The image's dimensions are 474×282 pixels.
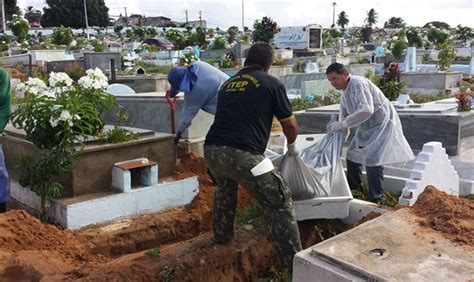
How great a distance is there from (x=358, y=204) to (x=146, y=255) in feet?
5.98

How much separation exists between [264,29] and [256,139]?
988 inches

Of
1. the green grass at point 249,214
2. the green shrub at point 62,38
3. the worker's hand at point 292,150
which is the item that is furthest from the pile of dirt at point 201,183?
the green shrub at point 62,38

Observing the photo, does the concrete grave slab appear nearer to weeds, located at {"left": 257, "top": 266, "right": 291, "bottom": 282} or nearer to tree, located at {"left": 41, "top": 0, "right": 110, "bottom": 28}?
weeds, located at {"left": 257, "top": 266, "right": 291, "bottom": 282}

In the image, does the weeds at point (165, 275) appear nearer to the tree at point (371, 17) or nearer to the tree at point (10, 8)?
the tree at point (10, 8)

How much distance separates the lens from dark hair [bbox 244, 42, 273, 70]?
3.43 meters

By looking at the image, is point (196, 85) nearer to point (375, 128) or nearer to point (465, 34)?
point (375, 128)

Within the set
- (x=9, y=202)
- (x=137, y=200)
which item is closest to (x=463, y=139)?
(x=137, y=200)

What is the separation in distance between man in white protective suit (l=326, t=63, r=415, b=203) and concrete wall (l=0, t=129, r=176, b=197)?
5.91ft

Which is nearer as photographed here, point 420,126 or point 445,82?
point 420,126

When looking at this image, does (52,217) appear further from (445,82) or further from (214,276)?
(445,82)

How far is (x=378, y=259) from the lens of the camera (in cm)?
254

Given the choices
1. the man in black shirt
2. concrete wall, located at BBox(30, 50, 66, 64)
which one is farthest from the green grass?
concrete wall, located at BBox(30, 50, 66, 64)

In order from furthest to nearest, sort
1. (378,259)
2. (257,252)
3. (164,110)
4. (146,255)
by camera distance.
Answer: (164,110)
(257,252)
(146,255)
(378,259)

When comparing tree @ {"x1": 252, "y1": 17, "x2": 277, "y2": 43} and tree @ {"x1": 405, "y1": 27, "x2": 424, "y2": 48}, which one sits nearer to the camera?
tree @ {"x1": 252, "y1": 17, "x2": 277, "y2": 43}
